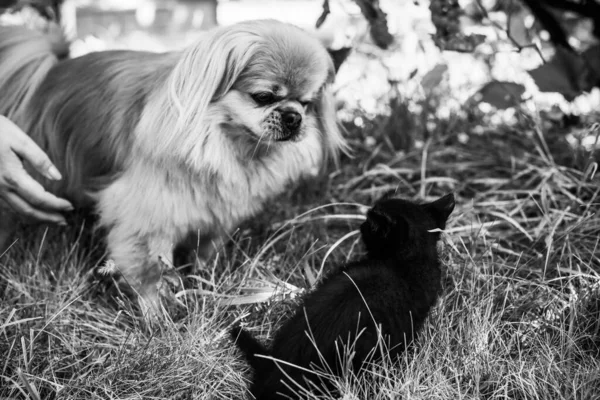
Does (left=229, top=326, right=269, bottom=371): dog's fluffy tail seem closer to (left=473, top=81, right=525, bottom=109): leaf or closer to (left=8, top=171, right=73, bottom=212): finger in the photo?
(left=8, top=171, right=73, bottom=212): finger

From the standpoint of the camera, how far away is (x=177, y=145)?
2248 millimetres

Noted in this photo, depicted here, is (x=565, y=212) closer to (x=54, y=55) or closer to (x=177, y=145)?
(x=177, y=145)

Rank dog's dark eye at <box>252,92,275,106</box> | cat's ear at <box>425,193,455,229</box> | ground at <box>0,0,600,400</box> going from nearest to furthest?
ground at <box>0,0,600,400</box>
cat's ear at <box>425,193,455,229</box>
dog's dark eye at <box>252,92,275,106</box>

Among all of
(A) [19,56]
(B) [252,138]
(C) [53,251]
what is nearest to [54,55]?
(A) [19,56]

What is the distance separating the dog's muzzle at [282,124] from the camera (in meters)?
2.31

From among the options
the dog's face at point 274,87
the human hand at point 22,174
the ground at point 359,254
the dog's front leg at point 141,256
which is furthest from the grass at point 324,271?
the dog's face at point 274,87

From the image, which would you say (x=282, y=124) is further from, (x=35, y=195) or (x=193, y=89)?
(x=35, y=195)

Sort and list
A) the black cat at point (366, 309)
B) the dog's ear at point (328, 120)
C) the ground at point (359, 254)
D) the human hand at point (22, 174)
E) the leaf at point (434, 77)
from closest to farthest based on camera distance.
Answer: the black cat at point (366, 309) < the ground at point (359, 254) < the human hand at point (22, 174) < the dog's ear at point (328, 120) < the leaf at point (434, 77)

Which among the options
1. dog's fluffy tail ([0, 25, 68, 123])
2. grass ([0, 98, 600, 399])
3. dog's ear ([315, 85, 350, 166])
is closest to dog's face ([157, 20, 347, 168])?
dog's ear ([315, 85, 350, 166])

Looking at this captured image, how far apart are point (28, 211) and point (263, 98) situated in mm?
905

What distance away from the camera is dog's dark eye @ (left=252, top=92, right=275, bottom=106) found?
7.54 feet

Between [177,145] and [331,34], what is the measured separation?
6.96 feet

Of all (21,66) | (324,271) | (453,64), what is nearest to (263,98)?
(324,271)

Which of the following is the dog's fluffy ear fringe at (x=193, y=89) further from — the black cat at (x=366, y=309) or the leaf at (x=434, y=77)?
the leaf at (x=434, y=77)
